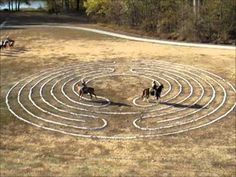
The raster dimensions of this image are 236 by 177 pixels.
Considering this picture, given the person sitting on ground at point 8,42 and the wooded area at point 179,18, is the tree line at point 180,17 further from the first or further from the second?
the person sitting on ground at point 8,42

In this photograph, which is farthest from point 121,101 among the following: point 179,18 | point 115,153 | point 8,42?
point 179,18

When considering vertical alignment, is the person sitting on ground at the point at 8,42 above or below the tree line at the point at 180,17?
below

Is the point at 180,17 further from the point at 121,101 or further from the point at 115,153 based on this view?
the point at 115,153

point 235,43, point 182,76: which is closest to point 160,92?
point 182,76

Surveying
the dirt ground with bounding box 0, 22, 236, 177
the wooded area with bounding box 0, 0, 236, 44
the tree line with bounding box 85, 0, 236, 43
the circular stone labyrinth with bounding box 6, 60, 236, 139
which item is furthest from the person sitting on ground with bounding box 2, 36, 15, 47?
the tree line with bounding box 85, 0, 236, 43

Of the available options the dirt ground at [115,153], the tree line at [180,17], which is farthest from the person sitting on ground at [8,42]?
the tree line at [180,17]

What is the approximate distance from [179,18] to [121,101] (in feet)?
89.1

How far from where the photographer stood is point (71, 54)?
148 feet

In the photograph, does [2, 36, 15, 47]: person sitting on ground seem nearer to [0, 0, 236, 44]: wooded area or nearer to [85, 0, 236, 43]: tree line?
[0, 0, 236, 44]: wooded area

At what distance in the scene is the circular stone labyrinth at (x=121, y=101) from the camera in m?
27.6

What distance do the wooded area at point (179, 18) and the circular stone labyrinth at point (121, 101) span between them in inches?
556

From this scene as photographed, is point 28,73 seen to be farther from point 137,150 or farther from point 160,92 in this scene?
point 137,150

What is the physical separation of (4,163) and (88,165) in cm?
424

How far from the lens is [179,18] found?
2212 inches
